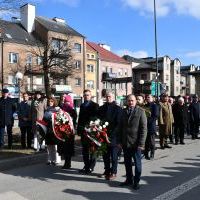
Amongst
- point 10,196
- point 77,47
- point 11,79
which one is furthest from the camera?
point 77,47

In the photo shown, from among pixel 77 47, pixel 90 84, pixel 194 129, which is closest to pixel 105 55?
pixel 90 84

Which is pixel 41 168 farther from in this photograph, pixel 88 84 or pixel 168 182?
pixel 88 84

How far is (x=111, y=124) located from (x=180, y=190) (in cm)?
207

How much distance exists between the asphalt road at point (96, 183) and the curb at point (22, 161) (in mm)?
438

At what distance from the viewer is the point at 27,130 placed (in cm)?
1391

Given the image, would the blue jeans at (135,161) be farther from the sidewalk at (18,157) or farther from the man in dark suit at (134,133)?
the sidewalk at (18,157)

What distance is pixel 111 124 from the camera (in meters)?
9.59

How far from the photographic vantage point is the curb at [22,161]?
1107 cm

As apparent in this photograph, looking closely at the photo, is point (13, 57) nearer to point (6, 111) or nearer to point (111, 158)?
point (6, 111)

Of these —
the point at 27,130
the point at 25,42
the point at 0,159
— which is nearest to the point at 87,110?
the point at 0,159

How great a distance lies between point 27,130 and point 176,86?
9154 cm

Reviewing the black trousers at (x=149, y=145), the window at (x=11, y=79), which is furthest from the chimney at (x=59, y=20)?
the black trousers at (x=149, y=145)

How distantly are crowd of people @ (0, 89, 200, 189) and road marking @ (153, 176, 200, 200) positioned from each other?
27.1 inches

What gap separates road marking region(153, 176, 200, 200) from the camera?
781cm
